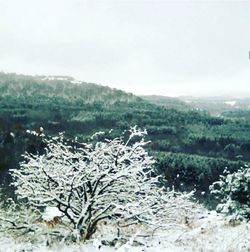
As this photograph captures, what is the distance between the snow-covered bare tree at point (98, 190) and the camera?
991 cm

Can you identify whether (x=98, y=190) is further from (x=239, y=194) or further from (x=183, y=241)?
(x=239, y=194)

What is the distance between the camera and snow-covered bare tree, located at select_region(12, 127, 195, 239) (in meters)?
9.91

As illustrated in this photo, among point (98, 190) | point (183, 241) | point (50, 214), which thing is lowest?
point (50, 214)

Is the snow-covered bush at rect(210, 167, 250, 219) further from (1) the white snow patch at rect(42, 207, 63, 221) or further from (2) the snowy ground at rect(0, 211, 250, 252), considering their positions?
(1) the white snow patch at rect(42, 207, 63, 221)

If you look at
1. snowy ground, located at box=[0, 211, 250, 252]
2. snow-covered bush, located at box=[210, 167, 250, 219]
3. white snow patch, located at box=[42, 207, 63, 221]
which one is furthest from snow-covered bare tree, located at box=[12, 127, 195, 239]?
snow-covered bush, located at box=[210, 167, 250, 219]

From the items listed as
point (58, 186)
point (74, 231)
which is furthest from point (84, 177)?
point (74, 231)

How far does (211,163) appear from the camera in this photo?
180 m

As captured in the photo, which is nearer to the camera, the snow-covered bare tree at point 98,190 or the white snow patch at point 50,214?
the snow-covered bare tree at point 98,190

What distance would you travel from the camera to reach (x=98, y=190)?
33.9ft

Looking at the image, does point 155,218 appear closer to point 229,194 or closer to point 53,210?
point 53,210

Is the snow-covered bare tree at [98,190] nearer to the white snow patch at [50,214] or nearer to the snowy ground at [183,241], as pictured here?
the snowy ground at [183,241]

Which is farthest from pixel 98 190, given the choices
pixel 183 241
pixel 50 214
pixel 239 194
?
pixel 239 194

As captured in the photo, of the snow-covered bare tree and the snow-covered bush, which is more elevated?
the snow-covered bare tree

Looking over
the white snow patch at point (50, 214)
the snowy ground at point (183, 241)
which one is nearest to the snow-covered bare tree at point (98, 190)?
the snowy ground at point (183, 241)
